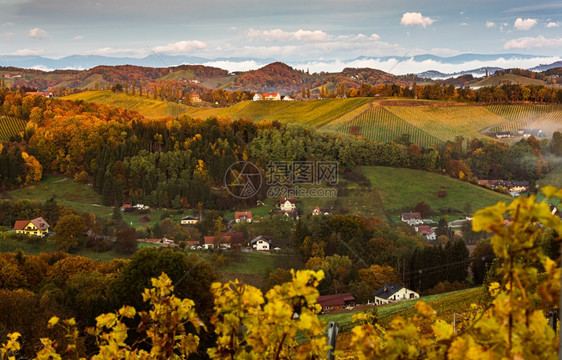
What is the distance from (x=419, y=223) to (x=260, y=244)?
7.20m

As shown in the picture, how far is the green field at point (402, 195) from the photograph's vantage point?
990 inches

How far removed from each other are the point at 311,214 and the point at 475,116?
39.7 ft

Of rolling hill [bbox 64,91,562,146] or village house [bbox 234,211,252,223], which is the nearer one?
village house [bbox 234,211,252,223]

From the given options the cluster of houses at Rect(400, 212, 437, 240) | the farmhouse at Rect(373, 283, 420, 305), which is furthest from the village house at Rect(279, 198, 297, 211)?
the farmhouse at Rect(373, 283, 420, 305)

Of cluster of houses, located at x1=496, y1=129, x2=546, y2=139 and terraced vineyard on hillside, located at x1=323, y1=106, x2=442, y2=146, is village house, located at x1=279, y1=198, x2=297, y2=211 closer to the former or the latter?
terraced vineyard on hillside, located at x1=323, y1=106, x2=442, y2=146

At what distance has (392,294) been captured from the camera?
19953 millimetres

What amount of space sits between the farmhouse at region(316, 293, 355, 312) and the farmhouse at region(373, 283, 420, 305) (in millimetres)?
1107

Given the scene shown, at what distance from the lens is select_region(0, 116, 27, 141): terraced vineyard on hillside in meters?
28.7

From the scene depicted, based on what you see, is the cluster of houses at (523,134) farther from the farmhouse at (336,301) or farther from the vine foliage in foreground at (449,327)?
the vine foliage in foreground at (449,327)

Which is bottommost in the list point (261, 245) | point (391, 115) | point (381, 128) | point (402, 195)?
point (261, 245)

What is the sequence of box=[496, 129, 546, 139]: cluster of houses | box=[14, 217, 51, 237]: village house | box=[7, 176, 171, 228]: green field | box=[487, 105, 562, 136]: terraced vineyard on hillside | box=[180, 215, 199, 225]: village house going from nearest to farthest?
box=[14, 217, 51, 237]: village house, box=[180, 215, 199, 225]: village house, box=[7, 176, 171, 228]: green field, box=[496, 129, 546, 139]: cluster of houses, box=[487, 105, 562, 136]: terraced vineyard on hillside

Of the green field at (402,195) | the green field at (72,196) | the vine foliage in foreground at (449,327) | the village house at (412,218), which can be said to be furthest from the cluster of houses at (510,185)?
the vine foliage in foreground at (449,327)

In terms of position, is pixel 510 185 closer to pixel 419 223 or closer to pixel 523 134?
pixel 523 134

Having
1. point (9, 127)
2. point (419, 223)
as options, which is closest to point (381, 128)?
point (419, 223)
